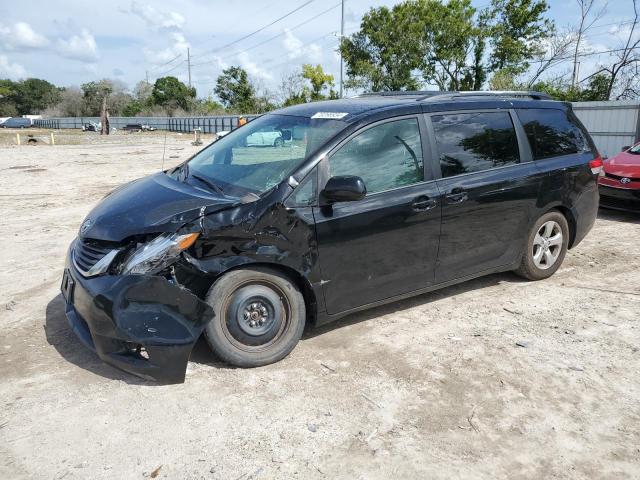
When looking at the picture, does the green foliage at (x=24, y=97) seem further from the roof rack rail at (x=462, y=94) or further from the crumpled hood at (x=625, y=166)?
the roof rack rail at (x=462, y=94)

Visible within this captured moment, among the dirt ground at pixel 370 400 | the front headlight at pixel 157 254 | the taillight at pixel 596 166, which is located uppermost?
the taillight at pixel 596 166

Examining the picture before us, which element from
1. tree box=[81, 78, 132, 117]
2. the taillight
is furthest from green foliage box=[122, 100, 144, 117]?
the taillight

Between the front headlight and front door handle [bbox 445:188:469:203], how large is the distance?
210cm

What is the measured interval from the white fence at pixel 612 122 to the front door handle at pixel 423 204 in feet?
43.0

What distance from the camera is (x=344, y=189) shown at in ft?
11.6

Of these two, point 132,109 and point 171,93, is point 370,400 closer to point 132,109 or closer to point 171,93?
point 171,93

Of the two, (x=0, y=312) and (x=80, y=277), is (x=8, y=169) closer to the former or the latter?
(x=0, y=312)

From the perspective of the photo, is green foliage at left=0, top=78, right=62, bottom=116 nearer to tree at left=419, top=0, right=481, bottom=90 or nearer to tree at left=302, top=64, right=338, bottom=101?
tree at left=302, top=64, right=338, bottom=101

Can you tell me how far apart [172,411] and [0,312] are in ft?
8.02

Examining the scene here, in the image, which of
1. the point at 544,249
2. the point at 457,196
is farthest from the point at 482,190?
the point at 544,249

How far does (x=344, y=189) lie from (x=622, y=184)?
6.62 meters

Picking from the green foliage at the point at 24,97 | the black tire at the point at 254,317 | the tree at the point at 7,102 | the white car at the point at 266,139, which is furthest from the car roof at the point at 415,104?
the tree at the point at 7,102

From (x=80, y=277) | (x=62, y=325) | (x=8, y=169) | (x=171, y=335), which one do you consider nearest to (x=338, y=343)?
(x=171, y=335)

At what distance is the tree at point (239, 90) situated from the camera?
63.2 meters
